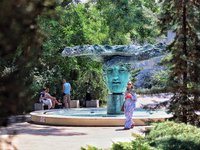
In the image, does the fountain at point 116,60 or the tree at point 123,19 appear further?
the tree at point 123,19

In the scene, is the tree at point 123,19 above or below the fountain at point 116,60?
above

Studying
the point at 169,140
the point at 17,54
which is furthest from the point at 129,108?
the point at 17,54

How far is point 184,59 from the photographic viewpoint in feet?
22.7

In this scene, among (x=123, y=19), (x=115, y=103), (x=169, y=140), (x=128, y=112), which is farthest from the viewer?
(x=123, y=19)

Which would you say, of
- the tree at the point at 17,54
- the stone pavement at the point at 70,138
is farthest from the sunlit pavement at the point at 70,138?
the tree at the point at 17,54

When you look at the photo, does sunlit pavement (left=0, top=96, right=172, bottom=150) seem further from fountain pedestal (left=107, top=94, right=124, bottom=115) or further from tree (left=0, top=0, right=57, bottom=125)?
tree (left=0, top=0, right=57, bottom=125)

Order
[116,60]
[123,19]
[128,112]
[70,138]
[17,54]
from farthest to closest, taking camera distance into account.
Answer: [123,19] < [116,60] < [128,112] < [70,138] < [17,54]

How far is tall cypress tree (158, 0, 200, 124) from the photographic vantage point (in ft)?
23.3

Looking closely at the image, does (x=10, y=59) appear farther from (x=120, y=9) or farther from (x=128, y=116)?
(x=120, y=9)

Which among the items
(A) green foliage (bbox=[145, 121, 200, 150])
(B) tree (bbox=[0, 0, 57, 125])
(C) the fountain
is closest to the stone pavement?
(A) green foliage (bbox=[145, 121, 200, 150])

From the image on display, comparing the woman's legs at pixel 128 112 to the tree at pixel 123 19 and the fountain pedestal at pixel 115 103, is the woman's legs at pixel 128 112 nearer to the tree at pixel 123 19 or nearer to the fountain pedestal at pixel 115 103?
the fountain pedestal at pixel 115 103

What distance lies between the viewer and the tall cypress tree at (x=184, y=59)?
7109 millimetres

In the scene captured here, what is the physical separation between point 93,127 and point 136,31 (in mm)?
11654

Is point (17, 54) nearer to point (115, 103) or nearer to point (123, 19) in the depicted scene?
point (115, 103)
